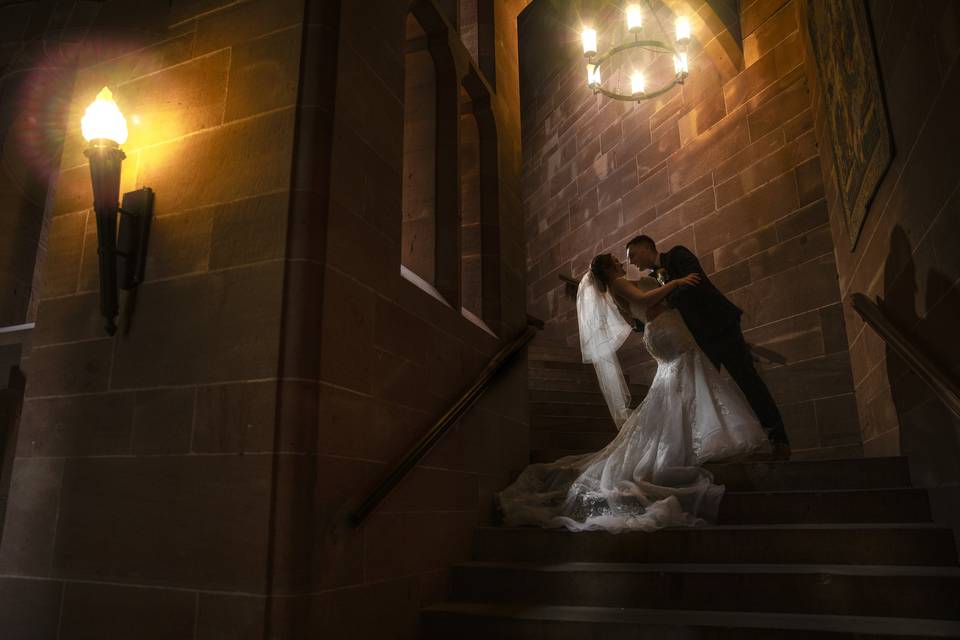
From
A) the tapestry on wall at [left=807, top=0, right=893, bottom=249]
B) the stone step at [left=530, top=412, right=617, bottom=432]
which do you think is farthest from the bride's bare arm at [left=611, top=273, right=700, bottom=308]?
the stone step at [left=530, top=412, right=617, bottom=432]

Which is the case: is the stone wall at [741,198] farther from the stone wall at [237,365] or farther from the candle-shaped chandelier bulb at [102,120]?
the candle-shaped chandelier bulb at [102,120]

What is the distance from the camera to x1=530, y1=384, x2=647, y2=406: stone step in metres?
5.33

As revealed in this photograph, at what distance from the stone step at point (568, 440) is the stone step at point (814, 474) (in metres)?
1.34

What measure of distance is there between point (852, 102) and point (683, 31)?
2952mm

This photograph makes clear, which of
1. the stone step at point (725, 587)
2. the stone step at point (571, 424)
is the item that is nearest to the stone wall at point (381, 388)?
the stone step at point (725, 587)

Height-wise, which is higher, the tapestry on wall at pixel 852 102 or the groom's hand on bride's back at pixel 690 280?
the tapestry on wall at pixel 852 102

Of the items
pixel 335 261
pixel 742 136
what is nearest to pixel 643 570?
pixel 335 261

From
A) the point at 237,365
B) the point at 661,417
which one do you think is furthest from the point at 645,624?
the point at 237,365

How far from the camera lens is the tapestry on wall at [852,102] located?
3.03m

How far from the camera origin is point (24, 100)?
184 inches

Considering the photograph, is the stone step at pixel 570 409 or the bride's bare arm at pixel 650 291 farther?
the stone step at pixel 570 409

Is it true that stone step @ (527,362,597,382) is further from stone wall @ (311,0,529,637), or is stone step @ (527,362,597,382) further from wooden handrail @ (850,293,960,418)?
wooden handrail @ (850,293,960,418)

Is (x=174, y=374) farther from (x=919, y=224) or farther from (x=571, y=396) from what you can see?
(x=571, y=396)

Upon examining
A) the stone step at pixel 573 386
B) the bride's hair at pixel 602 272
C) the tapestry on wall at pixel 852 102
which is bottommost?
the stone step at pixel 573 386
